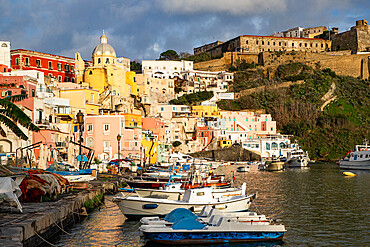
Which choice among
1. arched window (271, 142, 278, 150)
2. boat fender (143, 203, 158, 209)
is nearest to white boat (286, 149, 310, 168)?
arched window (271, 142, 278, 150)

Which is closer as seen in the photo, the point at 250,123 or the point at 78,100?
the point at 78,100

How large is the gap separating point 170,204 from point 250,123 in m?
87.0

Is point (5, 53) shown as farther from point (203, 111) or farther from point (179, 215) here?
point (179, 215)

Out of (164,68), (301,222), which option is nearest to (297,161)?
(164,68)

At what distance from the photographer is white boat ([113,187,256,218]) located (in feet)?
70.1

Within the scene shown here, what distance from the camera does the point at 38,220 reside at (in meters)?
15.6

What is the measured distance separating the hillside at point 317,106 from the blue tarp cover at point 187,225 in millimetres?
91422

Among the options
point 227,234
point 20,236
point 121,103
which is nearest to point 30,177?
point 20,236

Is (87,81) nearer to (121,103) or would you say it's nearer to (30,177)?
(121,103)

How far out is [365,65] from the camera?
433 feet

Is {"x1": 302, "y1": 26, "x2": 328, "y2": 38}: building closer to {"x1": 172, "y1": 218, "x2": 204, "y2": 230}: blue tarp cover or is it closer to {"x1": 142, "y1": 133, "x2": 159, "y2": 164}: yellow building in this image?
{"x1": 142, "y1": 133, "x2": 159, "y2": 164}: yellow building

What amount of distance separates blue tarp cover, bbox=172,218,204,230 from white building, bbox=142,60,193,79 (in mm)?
99365

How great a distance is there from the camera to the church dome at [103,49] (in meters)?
84.6

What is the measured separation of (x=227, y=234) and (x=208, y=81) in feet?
354
